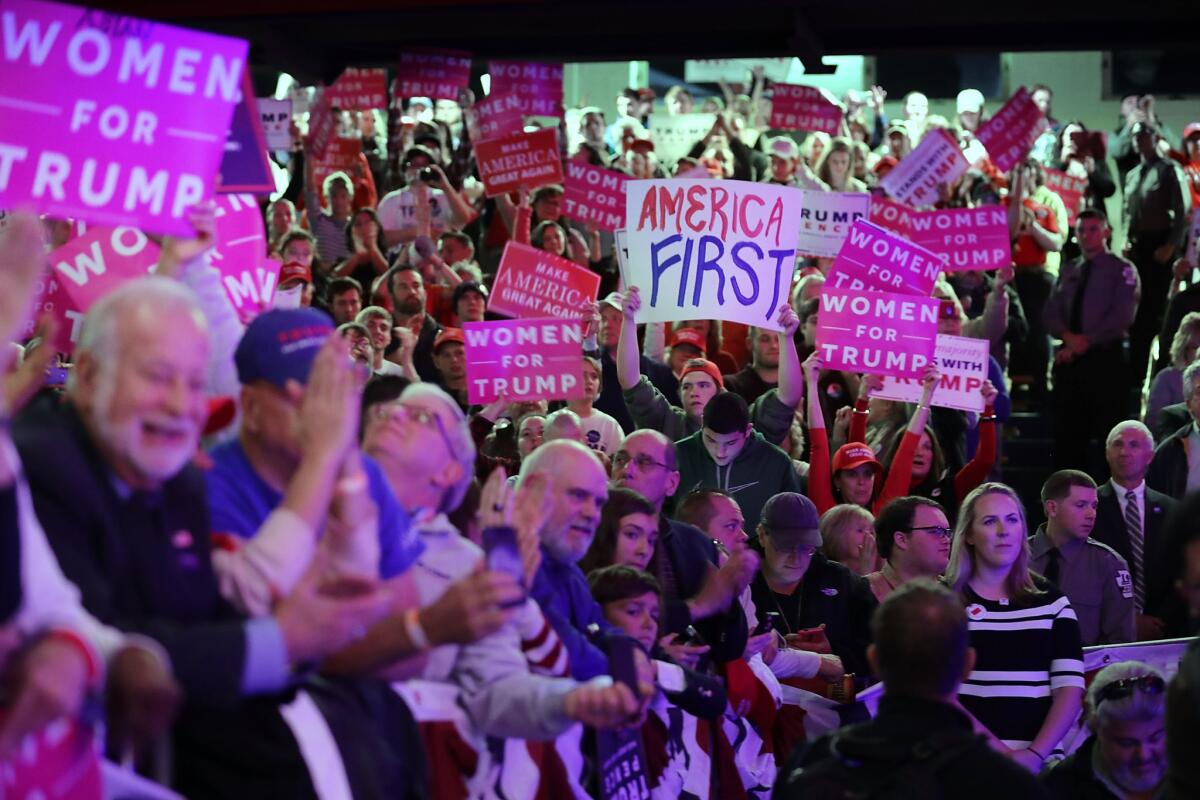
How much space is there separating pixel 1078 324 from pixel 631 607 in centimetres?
808

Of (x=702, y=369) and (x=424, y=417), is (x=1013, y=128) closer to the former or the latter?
(x=702, y=369)

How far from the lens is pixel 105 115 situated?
4.53m

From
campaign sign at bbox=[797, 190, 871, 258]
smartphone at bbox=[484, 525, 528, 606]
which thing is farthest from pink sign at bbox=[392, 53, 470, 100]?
smartphone at bbox=[484, 525, 528, 606]

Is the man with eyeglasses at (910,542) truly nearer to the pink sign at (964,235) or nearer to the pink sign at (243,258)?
the pink sign at (243,258)

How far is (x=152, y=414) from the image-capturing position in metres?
3.04

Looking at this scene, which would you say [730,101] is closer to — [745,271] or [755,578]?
[745,271]

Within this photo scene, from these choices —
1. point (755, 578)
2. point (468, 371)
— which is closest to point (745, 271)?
point (468, 371)

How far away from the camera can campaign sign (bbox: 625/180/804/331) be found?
346 inches

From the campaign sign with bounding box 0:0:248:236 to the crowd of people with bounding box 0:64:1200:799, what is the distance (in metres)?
0.14

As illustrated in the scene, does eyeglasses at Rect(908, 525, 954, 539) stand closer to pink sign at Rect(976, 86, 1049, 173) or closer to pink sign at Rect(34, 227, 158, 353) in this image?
pink sign at Rect(34, 227, 158, 353)

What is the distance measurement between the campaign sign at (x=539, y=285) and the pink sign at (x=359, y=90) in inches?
231

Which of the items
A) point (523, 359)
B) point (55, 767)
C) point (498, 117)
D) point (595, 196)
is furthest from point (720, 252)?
point (55, 767)

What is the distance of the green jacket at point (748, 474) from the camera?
830cm

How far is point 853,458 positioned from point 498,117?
5817 mm
